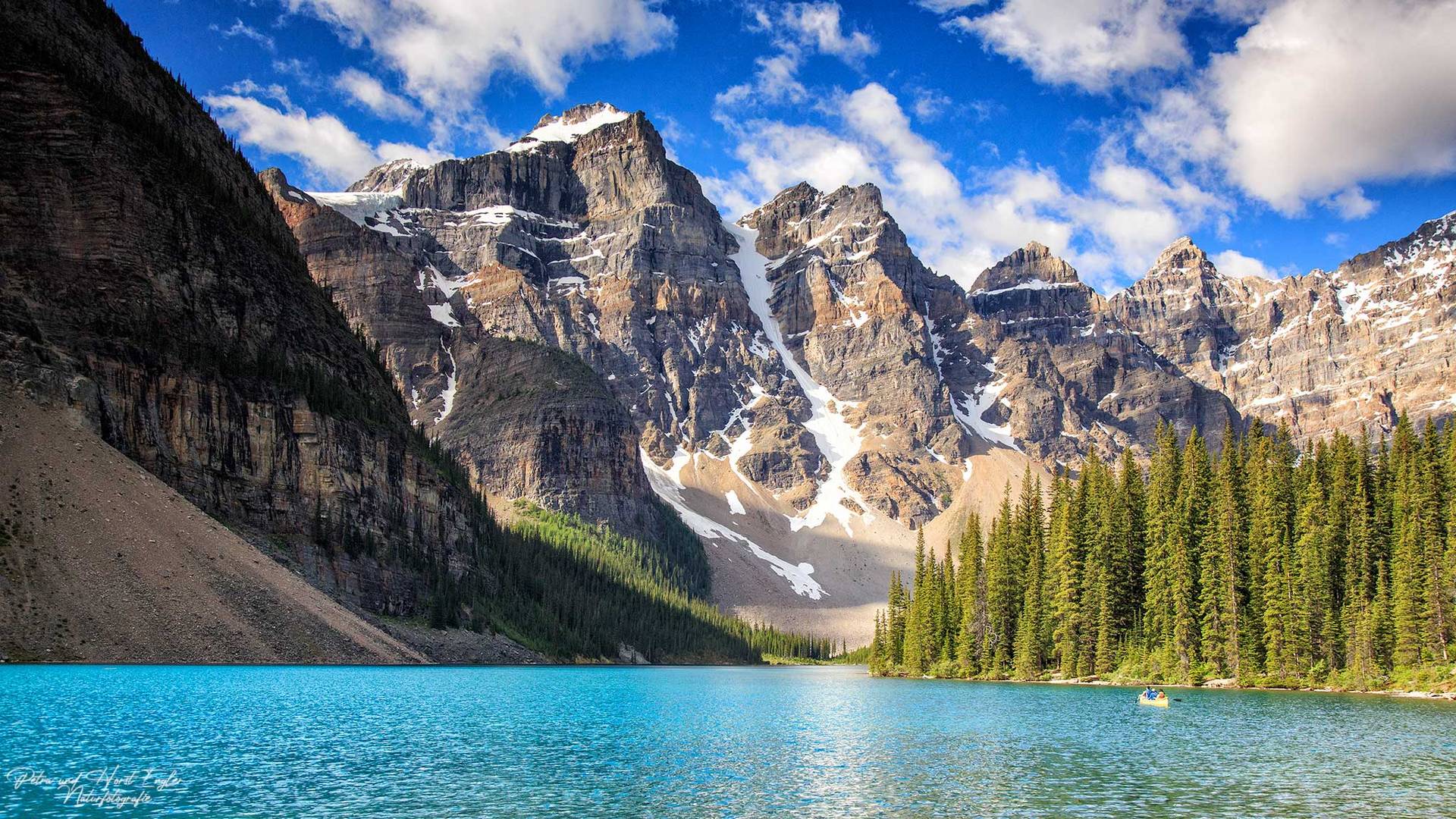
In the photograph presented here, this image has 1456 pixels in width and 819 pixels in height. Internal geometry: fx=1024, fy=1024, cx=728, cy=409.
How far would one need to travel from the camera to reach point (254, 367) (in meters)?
118

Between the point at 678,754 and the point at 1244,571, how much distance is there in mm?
58726

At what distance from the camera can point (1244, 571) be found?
81.1 metres

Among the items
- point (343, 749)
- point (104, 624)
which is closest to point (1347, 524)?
point (343, 749)

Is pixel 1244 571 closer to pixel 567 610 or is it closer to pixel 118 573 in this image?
pixel 118 573

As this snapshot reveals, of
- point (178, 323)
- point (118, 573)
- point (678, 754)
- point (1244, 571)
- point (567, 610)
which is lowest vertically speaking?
point (678, 754)

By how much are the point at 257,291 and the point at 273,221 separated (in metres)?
22.5

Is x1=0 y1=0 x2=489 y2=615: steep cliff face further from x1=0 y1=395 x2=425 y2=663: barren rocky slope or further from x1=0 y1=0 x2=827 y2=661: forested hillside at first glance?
x1=0 y1=395 x2=425 y2=663: barren rocky slope

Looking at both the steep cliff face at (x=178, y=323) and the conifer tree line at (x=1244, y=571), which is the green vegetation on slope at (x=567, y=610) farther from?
the conifer tree line at (x=1244, y=571)

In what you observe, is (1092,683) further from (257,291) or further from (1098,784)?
(257,291)

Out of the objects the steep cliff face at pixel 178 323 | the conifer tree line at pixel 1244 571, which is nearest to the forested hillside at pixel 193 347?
the steep cliff face at pixel 178 323

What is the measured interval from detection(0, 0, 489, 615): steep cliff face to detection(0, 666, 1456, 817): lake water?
39843 millimetres

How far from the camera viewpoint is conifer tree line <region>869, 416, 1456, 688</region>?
71.5 meters

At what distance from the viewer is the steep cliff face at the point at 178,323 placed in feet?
326

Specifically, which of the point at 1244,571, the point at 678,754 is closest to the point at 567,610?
the point at 1244,571
